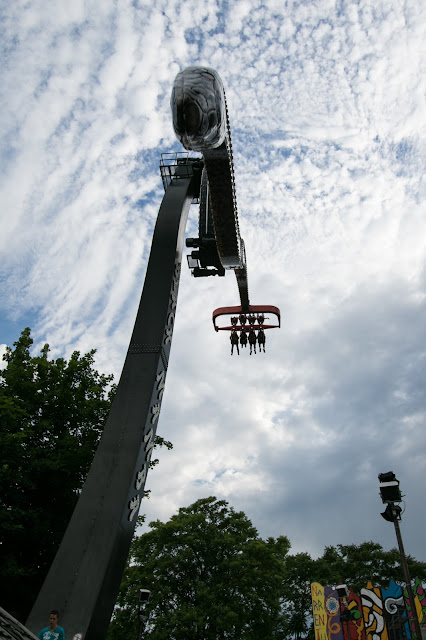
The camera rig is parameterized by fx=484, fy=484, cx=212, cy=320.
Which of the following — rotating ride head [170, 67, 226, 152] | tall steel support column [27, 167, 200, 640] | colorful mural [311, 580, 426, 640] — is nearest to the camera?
rotating ride head [170, 67, 226, 152]

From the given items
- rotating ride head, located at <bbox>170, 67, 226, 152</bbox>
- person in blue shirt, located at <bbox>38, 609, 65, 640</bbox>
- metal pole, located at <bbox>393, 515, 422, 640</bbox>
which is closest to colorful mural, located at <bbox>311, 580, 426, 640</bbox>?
metal pole, located at <bbox>393, 515, 422, 640</bbox>

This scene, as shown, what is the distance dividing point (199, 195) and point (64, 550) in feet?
35.2

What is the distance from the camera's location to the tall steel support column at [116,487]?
24.7 ft

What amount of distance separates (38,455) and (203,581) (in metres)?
13.1

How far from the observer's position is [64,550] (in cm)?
797

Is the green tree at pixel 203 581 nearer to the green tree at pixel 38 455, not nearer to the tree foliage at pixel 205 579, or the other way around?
the tree foliage at pixel 205 579

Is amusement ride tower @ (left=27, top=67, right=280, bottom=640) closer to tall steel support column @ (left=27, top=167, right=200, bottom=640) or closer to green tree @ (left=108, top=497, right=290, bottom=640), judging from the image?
tall steel support column @ (left=27, top=167, right=200, bottom=640)

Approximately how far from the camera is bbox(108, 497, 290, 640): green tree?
23.7 metres

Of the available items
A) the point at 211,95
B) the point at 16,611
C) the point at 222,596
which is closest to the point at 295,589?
the point at 222,596

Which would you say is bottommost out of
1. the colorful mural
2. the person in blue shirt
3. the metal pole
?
the person in blue shirt

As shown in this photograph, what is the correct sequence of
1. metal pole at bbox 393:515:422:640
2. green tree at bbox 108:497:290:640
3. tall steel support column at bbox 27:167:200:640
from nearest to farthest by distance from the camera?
1. tall steel support column at bbox 27:167:200:640
2. metal pole at bbox 393:515:422:640
3. green tree at bbox 108:497:290:640

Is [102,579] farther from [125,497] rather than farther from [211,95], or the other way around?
[211,95]

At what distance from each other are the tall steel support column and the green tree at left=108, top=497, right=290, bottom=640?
1802cm

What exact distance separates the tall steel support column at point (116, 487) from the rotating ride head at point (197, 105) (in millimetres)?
5958
